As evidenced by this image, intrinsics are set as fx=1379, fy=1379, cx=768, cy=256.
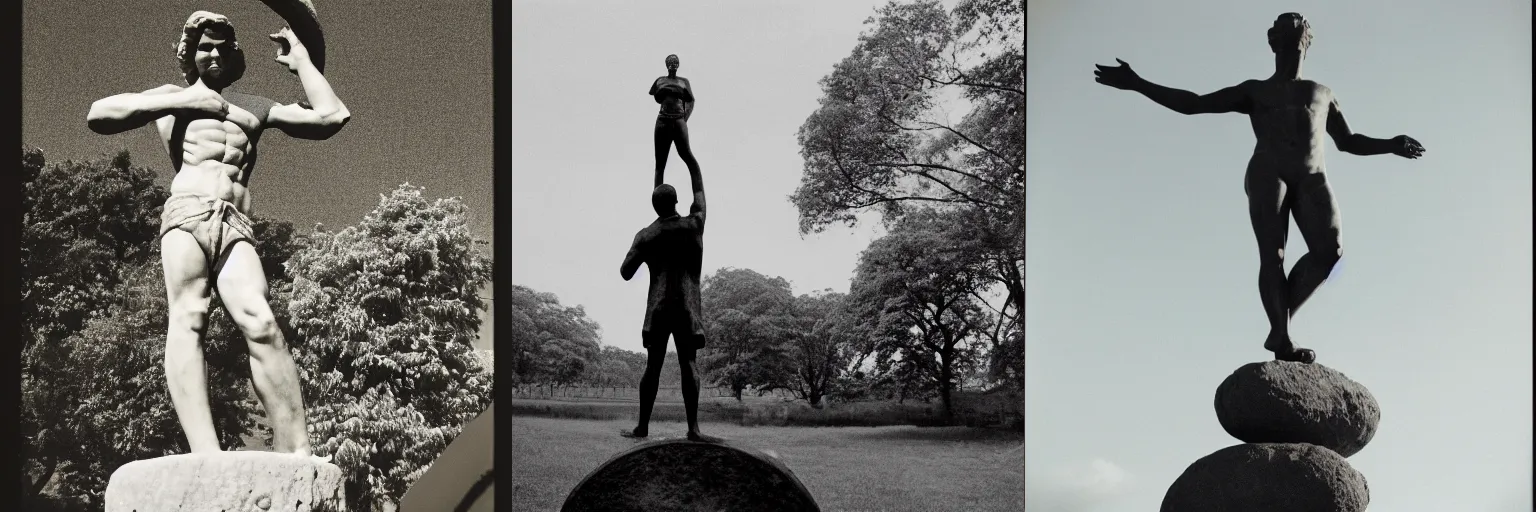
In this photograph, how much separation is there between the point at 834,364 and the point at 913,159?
5.93 ft

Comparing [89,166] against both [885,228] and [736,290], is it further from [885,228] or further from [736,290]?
[885,228]

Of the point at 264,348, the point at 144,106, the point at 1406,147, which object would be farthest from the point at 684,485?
the point at 1406,147

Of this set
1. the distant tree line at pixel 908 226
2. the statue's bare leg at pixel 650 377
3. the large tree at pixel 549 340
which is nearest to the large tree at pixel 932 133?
the distant tree line at pixel 908 226

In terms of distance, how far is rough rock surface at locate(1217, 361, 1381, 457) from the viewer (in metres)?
4.80

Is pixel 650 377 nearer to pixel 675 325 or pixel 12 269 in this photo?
pixel 675 325

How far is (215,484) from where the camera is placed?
458cm

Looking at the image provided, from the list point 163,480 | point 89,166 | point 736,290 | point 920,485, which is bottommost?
point 920,485

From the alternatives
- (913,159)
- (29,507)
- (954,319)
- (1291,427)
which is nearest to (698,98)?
(913,159)

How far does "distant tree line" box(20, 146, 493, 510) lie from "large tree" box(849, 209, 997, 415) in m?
3.39

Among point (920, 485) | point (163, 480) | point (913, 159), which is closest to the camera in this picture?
point (163, 480)

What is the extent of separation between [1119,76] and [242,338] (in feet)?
19.2

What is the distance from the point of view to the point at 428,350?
29.4 ft

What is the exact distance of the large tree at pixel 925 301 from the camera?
11109 millimetres

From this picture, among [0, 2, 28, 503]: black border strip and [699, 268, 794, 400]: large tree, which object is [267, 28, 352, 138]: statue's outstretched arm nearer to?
[0, 2, 28, 503]: black border strip
